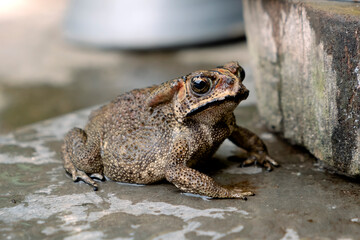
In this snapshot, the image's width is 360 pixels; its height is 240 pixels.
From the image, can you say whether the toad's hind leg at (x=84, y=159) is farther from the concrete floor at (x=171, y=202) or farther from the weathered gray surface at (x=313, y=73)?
the weathered gray surface at (x=313, y=73)

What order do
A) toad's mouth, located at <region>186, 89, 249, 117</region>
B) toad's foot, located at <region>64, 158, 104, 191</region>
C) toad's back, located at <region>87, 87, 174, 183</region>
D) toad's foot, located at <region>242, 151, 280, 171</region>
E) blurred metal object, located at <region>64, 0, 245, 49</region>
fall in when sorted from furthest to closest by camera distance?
blurred metal object, located at <region>64, 0, 245, 49</region> < toad's foot, located at <region>242, 151, 280, 171</region> < toad's foot, located at <region>64, 158, 104, 191</region> < toad's back, located at <region>87, 87, 174, 183</region> < toad's mouth, located at <region>186, 89, 249, 117</region>

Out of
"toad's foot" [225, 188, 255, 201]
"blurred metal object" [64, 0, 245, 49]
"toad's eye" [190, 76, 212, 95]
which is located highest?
"blurred metal object" [64, 0, 245, 49]

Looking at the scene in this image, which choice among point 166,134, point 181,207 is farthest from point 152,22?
point 181,207

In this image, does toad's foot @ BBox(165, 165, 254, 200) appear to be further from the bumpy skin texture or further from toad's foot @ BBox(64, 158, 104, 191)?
toad's foot @ BBox(64, 158, 104, 191)

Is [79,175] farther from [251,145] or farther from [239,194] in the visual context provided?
[251,145]

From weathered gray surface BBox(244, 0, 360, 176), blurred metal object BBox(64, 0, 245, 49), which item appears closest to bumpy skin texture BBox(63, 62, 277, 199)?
weathered gray surface BBox(244, 0, 360, 176)

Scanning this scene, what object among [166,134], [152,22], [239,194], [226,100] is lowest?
[239,194]
